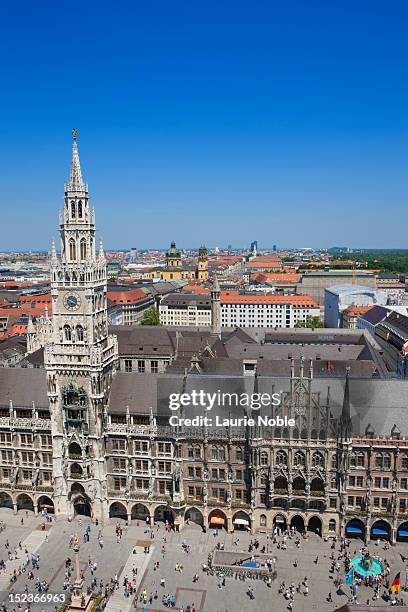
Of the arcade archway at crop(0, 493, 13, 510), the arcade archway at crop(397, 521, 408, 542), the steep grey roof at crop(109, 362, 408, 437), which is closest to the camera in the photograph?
the arcade archway at crop(397, 521, 408, 542)

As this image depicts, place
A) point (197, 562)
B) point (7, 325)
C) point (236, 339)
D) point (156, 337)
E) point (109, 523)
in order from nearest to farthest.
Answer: point (197, 562) < point (109, 523) < point (236, 339) < point (156, 337) < point (7, 325)

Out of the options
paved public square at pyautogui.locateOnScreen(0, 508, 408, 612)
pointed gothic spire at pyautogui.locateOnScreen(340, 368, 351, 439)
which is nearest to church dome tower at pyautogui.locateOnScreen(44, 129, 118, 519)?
paved public square at pyautogui.locateOnScreen(0, 508, 408, 612)

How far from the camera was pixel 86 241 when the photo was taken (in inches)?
2933

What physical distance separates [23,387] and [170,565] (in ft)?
117

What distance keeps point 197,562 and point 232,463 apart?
13651 millimetres

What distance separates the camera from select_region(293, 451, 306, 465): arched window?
7231cm

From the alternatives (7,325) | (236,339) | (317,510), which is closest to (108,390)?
(317,510)

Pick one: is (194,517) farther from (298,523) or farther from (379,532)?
(379,532)

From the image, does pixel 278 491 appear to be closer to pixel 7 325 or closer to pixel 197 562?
pixel 197 562

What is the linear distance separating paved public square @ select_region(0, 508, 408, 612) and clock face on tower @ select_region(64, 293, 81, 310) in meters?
32.5

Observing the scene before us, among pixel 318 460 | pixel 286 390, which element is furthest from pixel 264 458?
pixel 286 390

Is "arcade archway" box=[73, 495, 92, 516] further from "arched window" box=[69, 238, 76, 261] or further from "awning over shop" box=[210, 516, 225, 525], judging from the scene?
"arched window" box=[69, 238, 76, 261]

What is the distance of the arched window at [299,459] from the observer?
237 ft

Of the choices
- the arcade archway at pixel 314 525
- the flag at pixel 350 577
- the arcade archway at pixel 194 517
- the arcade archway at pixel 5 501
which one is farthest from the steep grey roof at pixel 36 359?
the flag at pixel 350 577
